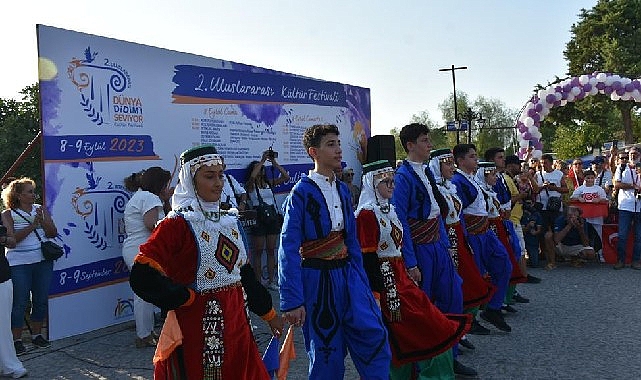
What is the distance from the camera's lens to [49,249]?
242 inches

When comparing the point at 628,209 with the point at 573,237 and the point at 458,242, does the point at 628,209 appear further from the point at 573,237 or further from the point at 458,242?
the point at 458,242

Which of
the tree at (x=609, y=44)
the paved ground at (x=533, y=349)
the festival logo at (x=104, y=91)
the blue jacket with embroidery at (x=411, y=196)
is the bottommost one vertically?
the paved ground at (x=533, y=349)

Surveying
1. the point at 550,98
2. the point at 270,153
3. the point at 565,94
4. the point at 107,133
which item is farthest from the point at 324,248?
the point at 565,94

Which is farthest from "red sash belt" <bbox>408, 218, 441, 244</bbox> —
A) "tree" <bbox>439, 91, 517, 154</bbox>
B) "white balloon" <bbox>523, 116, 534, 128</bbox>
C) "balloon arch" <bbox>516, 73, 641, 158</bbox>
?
"tree" <bbox>439, 91, 517, 154</bbox>

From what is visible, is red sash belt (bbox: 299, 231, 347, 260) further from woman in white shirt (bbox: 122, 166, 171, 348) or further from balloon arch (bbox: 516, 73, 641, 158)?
balloon arch (bbox: 516, 73, 641, 158)

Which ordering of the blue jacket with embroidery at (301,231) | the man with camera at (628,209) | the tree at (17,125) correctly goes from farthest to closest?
the tree at (17,125) → the man with camera at (628,209) → the blue jacket with embroidery at (301,231)

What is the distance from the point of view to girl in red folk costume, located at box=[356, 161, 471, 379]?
4402mm

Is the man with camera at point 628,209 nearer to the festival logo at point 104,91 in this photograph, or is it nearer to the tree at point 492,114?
the festival logo at point 104,91

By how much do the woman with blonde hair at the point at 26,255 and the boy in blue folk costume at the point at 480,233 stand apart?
4.10 m

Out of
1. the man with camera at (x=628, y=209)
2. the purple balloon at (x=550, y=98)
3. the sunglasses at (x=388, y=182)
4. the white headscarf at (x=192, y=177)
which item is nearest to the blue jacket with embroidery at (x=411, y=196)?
the sunglasses at (x=388, y=182)

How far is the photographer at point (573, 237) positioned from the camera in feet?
34.8

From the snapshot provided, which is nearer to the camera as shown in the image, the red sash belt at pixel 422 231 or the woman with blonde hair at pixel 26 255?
the red sash belt at pixel 422 231

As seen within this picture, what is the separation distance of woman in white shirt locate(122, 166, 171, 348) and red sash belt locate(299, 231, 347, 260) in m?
2.81

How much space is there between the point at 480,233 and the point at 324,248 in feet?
9.89
